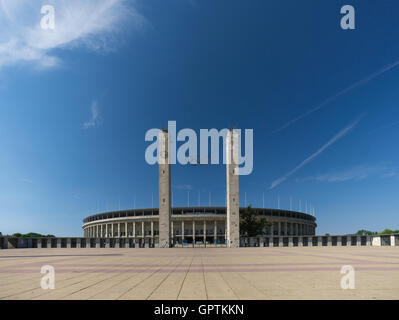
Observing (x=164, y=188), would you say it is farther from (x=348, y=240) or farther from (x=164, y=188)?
(x=348, y=240)

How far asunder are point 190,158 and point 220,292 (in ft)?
270

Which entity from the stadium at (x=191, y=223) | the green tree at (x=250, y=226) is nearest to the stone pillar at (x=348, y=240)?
the green tree at (x=250, y=226)

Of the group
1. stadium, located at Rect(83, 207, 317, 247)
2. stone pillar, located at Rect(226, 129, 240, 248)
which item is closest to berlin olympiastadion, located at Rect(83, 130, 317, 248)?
stadium, located at Rect(83, 207, 317, 247)

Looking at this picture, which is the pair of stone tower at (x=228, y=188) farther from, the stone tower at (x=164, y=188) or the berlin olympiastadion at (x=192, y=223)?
the berlin olympiastadion at (x=192, y=223)

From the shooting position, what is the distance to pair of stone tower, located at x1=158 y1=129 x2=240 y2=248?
6622 cm

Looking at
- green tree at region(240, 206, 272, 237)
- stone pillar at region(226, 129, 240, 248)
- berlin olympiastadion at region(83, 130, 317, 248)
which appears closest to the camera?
stone pillar at region(226, 129, 240, 248)

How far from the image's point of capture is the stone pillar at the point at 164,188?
6550 centimetres

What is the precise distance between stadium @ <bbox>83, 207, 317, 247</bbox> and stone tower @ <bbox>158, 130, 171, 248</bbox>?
38.1 metres

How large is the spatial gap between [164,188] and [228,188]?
575 inches

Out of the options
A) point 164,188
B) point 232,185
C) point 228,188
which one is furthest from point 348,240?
point 164,188

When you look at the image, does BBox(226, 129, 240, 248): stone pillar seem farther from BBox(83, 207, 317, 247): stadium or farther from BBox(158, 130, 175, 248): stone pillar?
BBox(83, 207, 317, 247): stadium

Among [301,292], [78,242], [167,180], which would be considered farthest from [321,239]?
[301,292]
